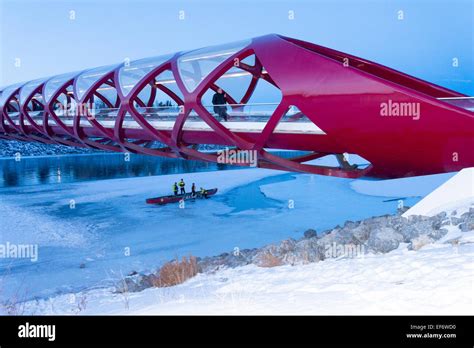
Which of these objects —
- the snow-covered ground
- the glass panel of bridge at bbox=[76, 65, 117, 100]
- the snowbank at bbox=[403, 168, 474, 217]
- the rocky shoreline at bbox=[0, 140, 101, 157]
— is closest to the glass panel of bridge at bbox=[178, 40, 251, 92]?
the snow-covered ground

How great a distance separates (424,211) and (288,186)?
2174cm

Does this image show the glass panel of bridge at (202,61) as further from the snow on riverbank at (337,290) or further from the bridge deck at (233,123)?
the snow on riverbank at (337,290)

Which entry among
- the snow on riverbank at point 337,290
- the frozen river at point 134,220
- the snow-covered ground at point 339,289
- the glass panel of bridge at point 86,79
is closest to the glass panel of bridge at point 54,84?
the glass panel of bridge at point 86,79

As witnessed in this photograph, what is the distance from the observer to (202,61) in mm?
11039

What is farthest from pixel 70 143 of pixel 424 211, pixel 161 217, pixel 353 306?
pixel 353 306

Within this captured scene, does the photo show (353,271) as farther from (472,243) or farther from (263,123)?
(263,123)

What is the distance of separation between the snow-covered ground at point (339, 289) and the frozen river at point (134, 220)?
19.3ft

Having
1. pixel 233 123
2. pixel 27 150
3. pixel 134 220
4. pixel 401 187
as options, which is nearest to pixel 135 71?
pixel 233 123

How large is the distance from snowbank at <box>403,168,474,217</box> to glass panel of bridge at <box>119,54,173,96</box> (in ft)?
25.6

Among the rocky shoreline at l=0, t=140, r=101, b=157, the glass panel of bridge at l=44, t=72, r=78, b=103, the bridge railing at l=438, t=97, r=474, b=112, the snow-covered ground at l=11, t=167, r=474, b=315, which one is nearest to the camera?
the snow-covered ground at l=11, t=167, r=474, b=315

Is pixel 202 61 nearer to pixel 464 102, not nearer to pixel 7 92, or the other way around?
pixel 464 102

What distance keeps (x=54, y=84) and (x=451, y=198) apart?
641 inches

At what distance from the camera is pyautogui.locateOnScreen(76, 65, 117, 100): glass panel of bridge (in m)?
17.1

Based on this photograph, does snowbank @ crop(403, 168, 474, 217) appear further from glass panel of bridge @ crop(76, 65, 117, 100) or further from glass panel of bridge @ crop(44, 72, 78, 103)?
glass panel of bridge @ crop(44, 72, 78, 103)
